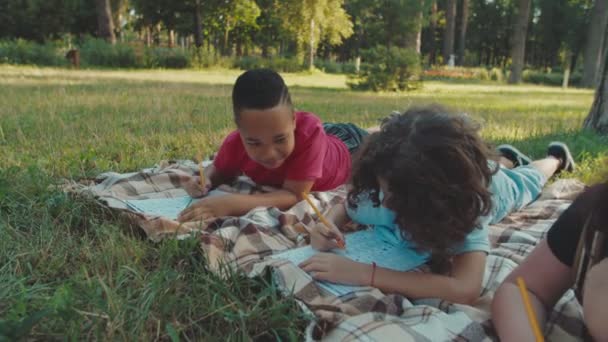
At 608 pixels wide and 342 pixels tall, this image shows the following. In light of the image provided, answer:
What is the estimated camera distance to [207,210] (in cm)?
243

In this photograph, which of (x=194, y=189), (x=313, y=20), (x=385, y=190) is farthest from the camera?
(x=313, y=20)

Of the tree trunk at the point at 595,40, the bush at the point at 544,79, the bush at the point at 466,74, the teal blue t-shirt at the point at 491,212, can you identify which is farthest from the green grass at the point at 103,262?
the bush at the point at 544,79

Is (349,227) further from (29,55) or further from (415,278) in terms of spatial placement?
(29,55)

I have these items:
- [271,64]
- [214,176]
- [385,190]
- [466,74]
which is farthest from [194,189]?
[466,74]

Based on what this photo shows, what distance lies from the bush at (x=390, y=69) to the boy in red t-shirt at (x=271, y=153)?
27.2ft

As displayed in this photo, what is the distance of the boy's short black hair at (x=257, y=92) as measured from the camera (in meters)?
2.48

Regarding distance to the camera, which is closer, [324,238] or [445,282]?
[445,282]

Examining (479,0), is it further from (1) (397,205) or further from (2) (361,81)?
(1) (397,205)

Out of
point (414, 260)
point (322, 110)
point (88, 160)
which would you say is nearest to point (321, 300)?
point (414, 260)

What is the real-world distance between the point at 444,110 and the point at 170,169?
1.94m

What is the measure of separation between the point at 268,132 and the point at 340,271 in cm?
93

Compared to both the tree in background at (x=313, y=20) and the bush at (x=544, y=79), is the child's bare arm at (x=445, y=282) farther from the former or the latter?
the bush at (x=544, y=79)

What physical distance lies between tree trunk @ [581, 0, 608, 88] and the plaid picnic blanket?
21095 millimetres

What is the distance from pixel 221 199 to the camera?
8.16ft
